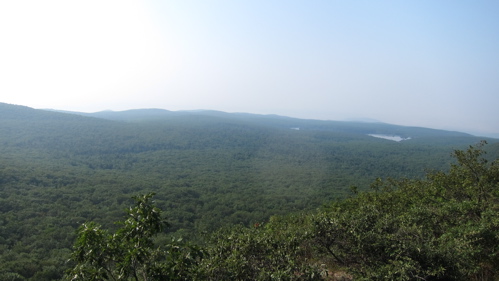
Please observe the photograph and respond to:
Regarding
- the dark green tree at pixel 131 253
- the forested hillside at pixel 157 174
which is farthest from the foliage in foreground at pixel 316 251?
the forested hillside at pixel 157 174

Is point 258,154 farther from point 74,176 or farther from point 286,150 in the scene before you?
point 74,176

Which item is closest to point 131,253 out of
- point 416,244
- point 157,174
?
point 416,244

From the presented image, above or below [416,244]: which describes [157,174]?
below

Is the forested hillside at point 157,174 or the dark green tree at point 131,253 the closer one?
the dark green tree at point 131,253

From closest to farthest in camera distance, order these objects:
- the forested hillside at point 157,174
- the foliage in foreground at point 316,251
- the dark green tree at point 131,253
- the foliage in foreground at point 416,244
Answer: the dark green tree at point 131,253, the foliage in foreground at point 316,251, the foliage in foreground at point 416,244, the forested hillside at point 157,174

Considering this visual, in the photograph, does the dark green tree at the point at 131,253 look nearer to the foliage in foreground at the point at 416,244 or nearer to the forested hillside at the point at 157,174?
the foliage in foreground at the point at 416,244

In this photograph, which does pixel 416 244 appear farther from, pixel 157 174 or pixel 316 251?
pixel 157 174

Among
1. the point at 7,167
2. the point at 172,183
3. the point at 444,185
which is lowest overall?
the point at 172,183

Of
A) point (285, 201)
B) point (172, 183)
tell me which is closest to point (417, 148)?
point (285, 201)
